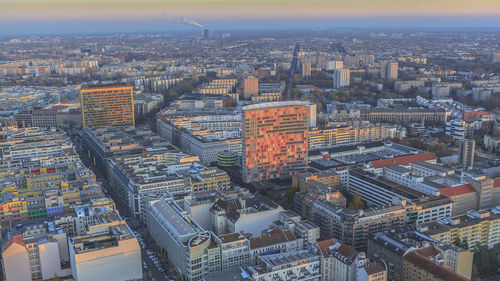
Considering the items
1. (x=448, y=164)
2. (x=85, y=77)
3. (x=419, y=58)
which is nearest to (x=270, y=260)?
(x=448, y=164)

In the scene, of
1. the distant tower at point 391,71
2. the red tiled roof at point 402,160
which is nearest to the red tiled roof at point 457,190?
the red tiled roof at point 402,160

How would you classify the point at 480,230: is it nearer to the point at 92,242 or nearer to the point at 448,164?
the point at 448,164

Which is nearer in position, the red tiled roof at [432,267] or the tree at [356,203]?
the red tiled roof at [432,267]

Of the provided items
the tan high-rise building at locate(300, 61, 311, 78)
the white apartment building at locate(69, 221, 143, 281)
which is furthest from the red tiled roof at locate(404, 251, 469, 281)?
the tan high-rise building at locate(300, 61, 311, 78)

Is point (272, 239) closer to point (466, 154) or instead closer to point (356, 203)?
point (356, 203)

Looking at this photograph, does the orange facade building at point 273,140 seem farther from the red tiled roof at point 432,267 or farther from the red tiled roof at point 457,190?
A: the red tiled roof at point 432,267

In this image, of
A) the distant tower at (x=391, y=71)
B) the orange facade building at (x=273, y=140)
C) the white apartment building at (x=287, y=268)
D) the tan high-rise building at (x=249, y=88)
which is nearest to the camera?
the white apartment building at (x=287, y=268)
